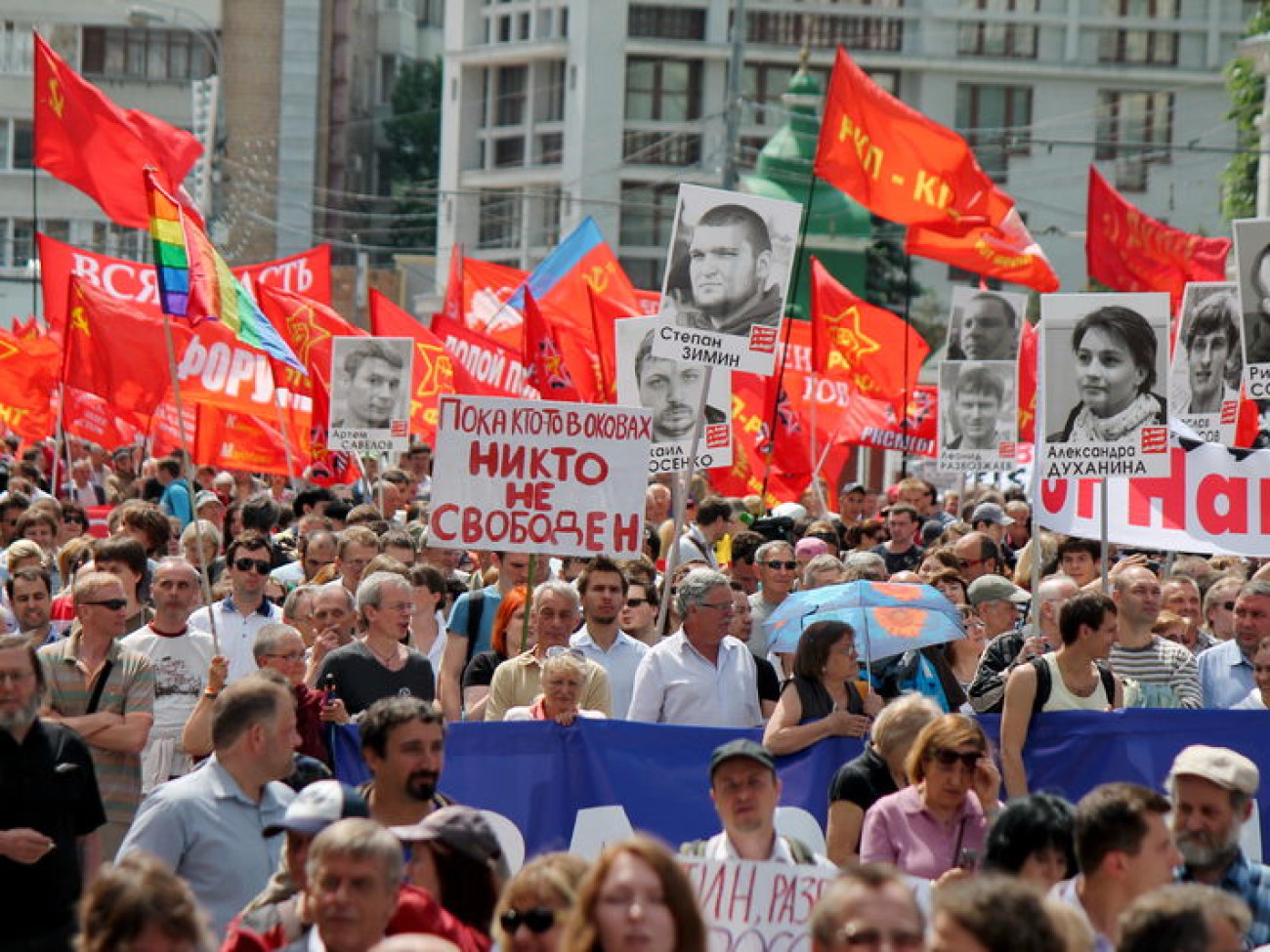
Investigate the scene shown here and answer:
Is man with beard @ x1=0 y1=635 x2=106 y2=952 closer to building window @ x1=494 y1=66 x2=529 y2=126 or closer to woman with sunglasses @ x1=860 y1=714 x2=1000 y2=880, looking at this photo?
woman with sunglasses @ x1=860 y1=714 x2=1000 y2=880

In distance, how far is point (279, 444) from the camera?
22359 millimetres

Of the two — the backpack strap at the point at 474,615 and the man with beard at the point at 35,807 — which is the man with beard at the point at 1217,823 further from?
the backpack strap at the point at 474,615

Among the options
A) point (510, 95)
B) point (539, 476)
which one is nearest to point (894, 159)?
point (539, 476)

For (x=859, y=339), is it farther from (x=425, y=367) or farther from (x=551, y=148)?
(x=551, y=148)

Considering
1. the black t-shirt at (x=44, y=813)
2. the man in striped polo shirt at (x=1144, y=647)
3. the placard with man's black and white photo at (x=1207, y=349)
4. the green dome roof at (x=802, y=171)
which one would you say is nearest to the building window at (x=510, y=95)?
the green dome roof at (x=802, y=171)

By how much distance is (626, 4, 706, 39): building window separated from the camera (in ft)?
242

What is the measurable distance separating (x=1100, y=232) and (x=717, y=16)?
53.0 meters

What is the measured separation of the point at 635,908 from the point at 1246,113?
47.7m

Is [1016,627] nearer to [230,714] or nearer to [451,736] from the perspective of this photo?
[451,736]

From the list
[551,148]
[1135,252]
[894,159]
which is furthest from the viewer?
[551,148]

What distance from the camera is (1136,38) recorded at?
76938 mm

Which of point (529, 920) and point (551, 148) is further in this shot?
point (551, 148)

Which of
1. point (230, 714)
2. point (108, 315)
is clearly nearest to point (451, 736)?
point (230, 714)

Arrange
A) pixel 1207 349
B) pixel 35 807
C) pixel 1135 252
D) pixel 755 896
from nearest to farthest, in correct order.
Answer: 1. pixel 755 896
2. pixel 35 807
3. pixel 1207 349
4. pixel 1135 252
